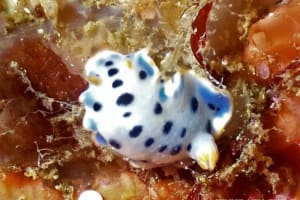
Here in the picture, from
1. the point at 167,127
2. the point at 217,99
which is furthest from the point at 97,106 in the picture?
the point at 217,99

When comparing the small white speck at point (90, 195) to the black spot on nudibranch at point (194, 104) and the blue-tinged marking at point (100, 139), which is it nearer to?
the blue-tinged marking at point (100, 139)

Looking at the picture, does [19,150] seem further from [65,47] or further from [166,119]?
[166,119]

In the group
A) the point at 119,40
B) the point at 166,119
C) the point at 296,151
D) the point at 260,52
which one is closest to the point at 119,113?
the point at 166,119

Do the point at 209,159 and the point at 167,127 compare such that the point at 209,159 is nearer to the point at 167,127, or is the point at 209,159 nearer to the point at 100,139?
the point at 167,127

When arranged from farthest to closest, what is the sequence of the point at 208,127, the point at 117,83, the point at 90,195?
the point at 90,195
the point at 208,127
the point at 117,83

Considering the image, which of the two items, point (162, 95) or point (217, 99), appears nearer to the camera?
point (162, 95)

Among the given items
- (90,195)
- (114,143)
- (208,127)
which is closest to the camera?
(114,143)

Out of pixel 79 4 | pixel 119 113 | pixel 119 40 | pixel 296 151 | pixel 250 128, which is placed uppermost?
pixel 79 4
